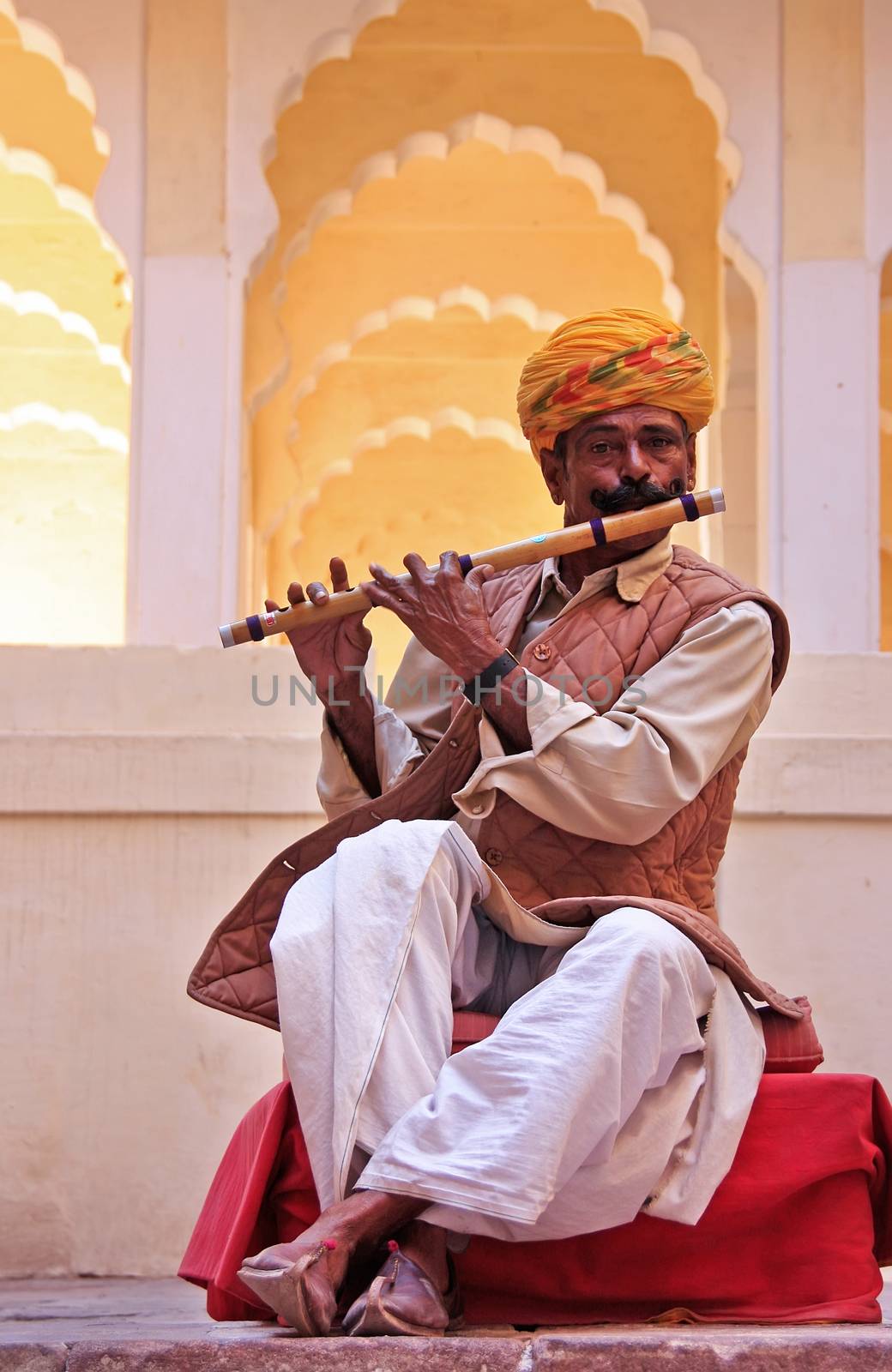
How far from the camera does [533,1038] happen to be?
2592mm

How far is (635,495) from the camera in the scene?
3.29 m

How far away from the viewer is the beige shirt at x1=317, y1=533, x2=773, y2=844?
296cm

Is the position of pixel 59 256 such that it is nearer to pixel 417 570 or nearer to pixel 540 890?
pixel 417 570

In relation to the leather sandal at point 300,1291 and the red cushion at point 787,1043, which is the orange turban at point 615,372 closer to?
the red cushion at point 787,1043

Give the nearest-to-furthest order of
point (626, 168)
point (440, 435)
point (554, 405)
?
point (554, 405) → point (626, 168) → point (440, 435)

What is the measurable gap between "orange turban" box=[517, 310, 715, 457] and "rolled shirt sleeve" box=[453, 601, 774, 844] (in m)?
0.43

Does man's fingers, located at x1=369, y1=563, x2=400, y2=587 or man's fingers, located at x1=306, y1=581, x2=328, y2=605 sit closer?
man's fingers, located at x1=369, y1=563, x2=400, y2=587

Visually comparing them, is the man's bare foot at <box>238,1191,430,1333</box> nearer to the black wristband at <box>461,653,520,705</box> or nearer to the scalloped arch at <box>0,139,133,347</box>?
the black wristband at <box>461,653,520,705</box>

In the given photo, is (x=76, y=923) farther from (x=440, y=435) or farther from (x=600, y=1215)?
(x=440, y=435)

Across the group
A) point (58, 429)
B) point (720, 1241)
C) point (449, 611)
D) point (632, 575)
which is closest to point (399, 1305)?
point (720, 1241)

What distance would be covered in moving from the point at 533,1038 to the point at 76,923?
2530mm

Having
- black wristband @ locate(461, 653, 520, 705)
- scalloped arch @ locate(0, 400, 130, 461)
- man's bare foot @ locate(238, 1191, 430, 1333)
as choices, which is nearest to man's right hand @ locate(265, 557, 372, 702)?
black wristband @ locate(461, 653, 520, 705)

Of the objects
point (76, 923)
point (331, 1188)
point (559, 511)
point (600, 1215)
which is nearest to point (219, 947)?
point (331, 1188)

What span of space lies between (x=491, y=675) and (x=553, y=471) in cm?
59
